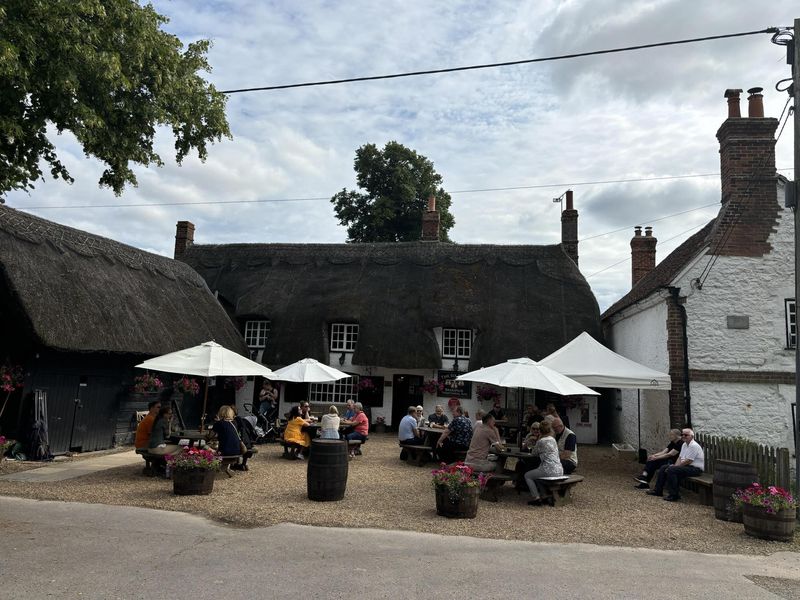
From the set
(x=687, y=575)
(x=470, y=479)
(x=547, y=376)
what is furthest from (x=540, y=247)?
(x=687, y=575)

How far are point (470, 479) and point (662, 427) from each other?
8.22 meters

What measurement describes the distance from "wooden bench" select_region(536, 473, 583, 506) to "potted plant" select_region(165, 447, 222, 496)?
5.31 metres

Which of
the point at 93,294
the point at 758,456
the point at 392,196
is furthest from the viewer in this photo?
the point at 392,196

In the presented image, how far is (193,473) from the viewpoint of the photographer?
906cm

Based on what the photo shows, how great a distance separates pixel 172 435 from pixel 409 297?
1144 centimetres

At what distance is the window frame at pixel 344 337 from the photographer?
21.0 metres

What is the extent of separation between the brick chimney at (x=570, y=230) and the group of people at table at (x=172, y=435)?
52.4ft

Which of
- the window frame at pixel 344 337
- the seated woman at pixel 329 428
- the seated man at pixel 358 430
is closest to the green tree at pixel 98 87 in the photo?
the seated woman at pixel 329 428

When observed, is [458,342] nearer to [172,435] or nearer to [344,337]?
[344,337]

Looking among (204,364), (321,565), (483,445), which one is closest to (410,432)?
(483,445)

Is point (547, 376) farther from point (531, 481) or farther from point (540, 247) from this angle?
point (540, 247)

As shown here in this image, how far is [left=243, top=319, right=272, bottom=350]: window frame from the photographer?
72.1ft

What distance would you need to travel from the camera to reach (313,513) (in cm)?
823

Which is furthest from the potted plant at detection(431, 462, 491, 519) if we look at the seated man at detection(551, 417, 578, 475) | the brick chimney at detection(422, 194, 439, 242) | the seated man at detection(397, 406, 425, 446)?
the brick chimney at detection(422, 194, 439, 242)
